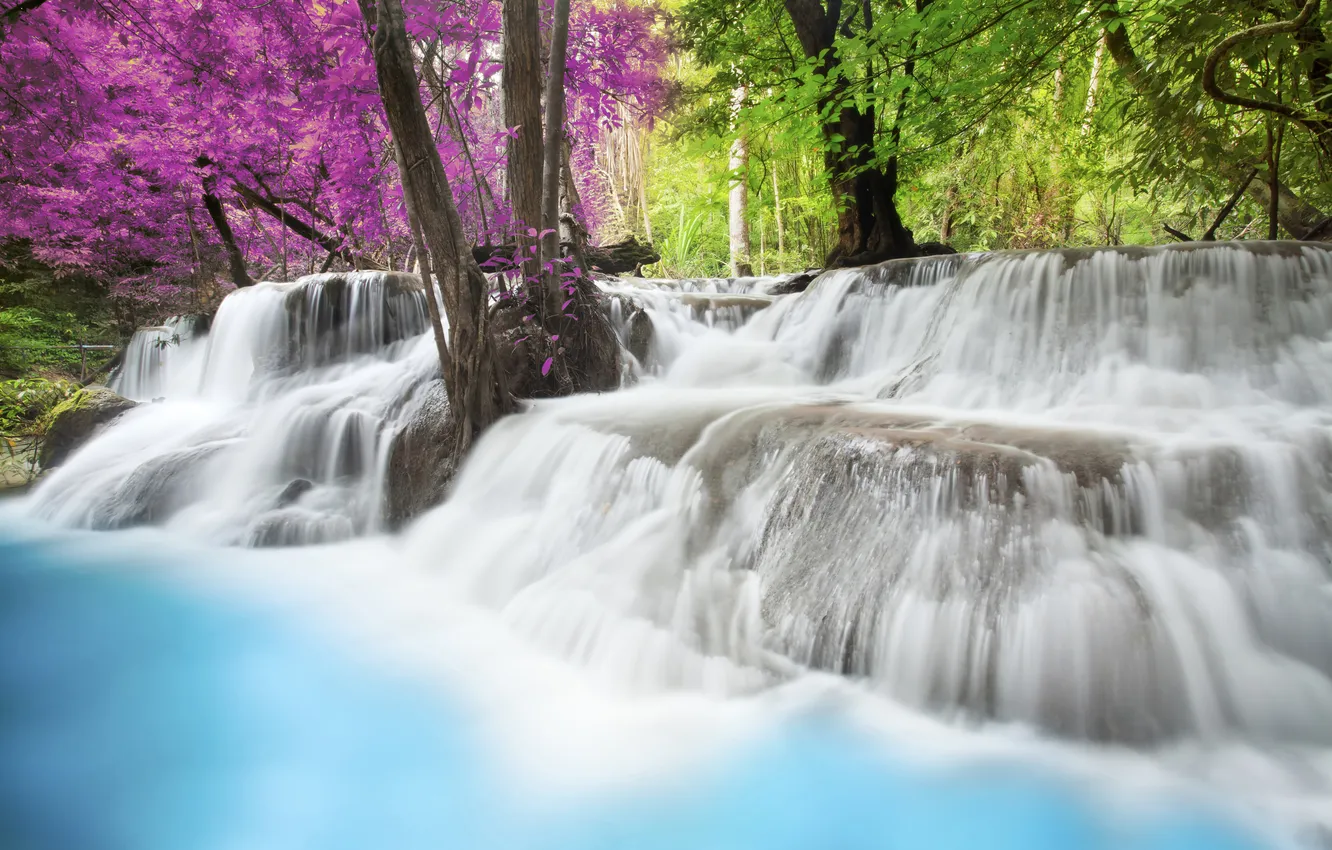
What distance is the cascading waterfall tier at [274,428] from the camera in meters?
4.73

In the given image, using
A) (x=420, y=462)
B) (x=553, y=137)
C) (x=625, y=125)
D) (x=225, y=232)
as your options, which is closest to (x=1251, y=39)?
(x=553, y=137)

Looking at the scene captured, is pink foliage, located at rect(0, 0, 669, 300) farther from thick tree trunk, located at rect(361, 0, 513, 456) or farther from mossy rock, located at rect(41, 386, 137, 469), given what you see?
mossy rock, located at rect(41, 386, 137, 469)

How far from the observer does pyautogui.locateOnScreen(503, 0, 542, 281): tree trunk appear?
4.57 metres

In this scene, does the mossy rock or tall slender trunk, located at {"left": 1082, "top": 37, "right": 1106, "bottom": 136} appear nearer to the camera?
the mossy rock

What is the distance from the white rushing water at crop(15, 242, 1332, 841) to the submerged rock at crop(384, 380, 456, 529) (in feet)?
0.52

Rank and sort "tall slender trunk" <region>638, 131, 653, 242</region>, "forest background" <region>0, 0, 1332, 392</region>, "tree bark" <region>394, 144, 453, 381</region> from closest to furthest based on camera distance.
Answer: "forest background" <region>0, 0, 1332, 392</region>
"tree bark" <region>394, 144, 453, 381</region>
"tall slender trunk" <region>638, 131, 653, 242</region>

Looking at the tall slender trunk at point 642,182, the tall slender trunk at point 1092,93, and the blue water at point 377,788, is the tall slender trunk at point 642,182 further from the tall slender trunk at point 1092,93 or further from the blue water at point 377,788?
the blue water at point 377,788

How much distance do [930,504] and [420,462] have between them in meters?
3.60

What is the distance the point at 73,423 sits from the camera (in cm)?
606

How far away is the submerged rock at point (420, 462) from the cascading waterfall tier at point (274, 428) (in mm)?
131

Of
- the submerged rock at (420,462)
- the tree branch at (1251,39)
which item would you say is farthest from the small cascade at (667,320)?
the tree branch at (1251,39)

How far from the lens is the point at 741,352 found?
5.75 metres

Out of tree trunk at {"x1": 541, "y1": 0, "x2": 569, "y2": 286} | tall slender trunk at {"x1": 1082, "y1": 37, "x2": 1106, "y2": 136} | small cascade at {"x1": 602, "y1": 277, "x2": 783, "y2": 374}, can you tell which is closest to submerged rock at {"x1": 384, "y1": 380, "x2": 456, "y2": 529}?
tree trunk at {"x1": 541, "y1": 0, "x2": 569, "y2": 286}

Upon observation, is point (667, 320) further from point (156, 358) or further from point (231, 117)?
point (156, 358)
